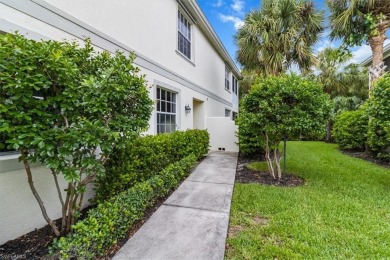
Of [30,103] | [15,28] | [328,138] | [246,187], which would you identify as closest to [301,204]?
[246,187]

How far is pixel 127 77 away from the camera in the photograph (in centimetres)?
306

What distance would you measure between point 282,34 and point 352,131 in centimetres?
661

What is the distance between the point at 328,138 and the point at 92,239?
19712 millimetres

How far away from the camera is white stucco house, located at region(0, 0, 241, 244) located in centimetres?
297

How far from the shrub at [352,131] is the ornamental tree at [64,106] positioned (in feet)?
39.8

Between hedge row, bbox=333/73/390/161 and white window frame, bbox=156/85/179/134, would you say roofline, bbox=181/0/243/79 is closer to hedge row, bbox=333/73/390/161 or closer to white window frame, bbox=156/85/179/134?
white window frame, bbox=156/85/179/134

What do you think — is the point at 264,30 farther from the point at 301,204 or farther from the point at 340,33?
the point at 301,204

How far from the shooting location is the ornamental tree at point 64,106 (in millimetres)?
2232

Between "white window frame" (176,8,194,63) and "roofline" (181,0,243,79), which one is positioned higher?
"roofline" (181,0,243,79)

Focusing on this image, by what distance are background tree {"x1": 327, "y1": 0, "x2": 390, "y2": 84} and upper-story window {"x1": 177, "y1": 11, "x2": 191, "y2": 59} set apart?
256 inches

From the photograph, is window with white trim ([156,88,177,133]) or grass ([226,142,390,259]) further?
window with white trim ([156,88,177,133])

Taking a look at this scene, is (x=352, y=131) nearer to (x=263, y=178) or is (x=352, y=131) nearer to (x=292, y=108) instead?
(x=263, y=178)

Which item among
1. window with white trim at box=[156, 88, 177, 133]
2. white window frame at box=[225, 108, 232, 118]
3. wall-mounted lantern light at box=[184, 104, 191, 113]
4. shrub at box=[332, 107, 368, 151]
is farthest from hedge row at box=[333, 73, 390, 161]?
white window frame at box=[225, 108, 232, 118]

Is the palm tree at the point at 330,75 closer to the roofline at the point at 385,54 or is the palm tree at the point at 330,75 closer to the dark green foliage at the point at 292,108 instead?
the roofline at the point at 385,54
